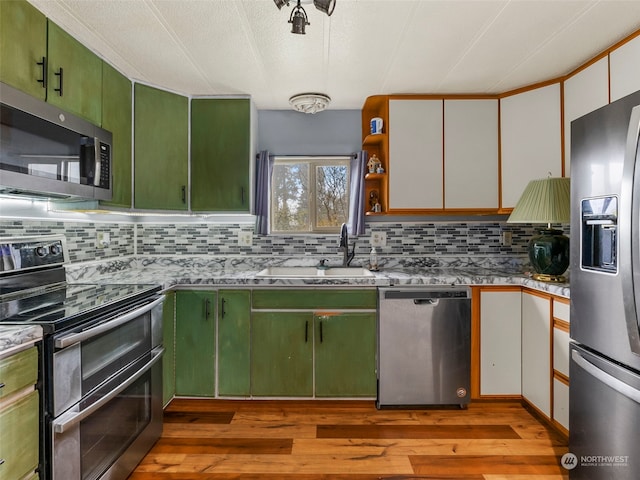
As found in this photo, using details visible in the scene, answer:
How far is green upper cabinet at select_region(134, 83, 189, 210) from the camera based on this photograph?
93.5 inches

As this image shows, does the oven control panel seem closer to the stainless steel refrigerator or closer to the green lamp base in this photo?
the stainless steel refrigerator

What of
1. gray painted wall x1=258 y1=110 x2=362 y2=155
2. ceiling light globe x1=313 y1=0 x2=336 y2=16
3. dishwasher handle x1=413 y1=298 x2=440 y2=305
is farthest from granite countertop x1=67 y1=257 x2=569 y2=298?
ceiling light globe x1=313 y1=0 x2=336 y2=16

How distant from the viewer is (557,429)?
2016 mm

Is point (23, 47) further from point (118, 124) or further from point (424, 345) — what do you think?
point (424, 345)

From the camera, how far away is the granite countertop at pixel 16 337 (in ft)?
3.51

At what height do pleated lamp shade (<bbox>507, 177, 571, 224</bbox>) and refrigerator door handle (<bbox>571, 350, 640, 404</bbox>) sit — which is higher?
pleated lamp shade (<bbox>507, 177, 571, 224</bbox>)

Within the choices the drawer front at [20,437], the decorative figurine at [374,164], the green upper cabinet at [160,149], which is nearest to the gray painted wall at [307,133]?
the decorative figurine at [374,164]

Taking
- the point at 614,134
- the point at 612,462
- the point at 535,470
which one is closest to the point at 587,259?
the point at 614,134

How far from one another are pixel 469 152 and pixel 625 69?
0.94 m

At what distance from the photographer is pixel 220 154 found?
2.65m

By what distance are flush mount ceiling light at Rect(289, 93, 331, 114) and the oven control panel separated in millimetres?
1730

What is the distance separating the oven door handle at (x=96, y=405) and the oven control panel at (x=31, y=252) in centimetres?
73

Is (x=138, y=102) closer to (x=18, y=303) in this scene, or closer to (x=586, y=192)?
(x=18, y=303)

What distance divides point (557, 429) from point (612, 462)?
2.82 ft
